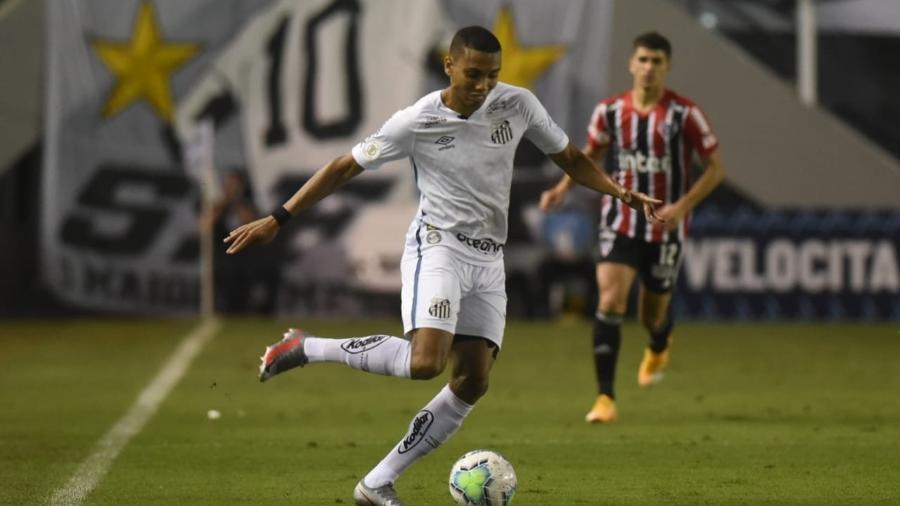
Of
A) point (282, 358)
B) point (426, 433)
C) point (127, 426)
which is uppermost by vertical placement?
point (282, 358)

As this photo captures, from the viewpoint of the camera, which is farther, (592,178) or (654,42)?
(654,42)

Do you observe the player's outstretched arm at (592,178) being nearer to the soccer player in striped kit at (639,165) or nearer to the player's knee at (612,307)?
the soccer player in striped kit at (639,165)

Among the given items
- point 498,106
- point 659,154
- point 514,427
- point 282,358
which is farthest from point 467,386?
point 659,154

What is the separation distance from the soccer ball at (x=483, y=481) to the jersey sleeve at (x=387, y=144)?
128 centimetres

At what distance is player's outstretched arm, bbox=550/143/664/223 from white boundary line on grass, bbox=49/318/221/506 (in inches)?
101

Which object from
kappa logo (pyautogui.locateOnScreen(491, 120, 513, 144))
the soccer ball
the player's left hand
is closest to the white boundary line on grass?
the soccer ball

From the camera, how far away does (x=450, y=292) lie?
6.74 m

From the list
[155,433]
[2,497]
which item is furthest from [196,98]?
[2,497]

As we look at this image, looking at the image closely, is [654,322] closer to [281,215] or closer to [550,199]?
[550,199]

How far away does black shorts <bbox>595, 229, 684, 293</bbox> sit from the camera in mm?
10578

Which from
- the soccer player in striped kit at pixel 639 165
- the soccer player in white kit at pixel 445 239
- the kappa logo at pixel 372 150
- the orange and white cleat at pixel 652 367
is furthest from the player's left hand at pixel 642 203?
the orange and white cleat at pixel 652 367

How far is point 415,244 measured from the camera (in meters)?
6.98

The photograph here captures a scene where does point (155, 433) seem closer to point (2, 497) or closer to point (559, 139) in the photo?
point (2, 497)

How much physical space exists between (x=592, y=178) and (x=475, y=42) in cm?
99
